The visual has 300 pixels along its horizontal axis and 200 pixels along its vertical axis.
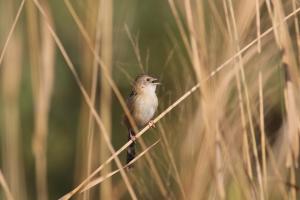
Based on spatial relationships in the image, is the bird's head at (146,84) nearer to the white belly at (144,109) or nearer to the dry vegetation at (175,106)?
the white belly at (144,109)

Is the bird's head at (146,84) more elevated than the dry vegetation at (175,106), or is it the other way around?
the bird's head at (146,84)

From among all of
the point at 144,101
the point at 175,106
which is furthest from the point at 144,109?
the point at 175,106

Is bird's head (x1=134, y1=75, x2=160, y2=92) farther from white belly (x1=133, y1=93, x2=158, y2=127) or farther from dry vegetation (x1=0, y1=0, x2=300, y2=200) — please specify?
dry vegetation (x1=0, y1=0, x2=300, y2=200)

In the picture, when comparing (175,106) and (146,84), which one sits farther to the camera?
(146,84)

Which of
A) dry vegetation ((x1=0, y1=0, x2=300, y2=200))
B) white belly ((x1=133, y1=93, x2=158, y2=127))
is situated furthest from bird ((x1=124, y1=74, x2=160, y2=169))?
dry vegetation ((x1=0, y1=0, x2=300, y2=200))

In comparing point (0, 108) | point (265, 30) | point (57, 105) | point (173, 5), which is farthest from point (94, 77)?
point (57, 105)

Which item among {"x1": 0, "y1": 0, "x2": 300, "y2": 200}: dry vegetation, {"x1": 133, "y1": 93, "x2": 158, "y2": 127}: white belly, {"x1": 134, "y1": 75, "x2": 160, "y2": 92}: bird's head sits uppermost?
{"x1": 134, "y1": 75, "x2": 160, "y2": 92}: bird's head

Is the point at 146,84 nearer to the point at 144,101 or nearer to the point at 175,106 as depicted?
the point at 144,101

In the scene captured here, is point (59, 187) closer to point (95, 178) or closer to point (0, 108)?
point (0, 108)

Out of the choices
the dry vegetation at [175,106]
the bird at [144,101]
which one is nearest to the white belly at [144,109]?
the bird at [144,101]
